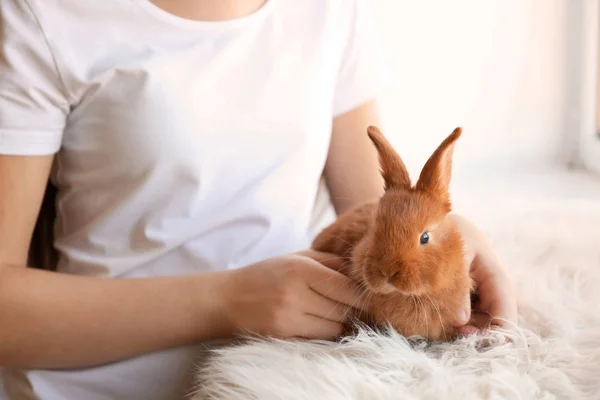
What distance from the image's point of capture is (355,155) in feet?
2.88

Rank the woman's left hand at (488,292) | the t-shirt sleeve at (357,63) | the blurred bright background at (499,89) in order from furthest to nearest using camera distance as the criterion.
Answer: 1. the blurred bright background at (499,89)
2. the t-shirt sleeve at (357,63)
3. the woman's left hand at (488,292)

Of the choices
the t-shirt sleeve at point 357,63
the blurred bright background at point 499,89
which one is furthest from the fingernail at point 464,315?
the blurred bright background at point 499,89

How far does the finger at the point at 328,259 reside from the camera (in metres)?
0.61

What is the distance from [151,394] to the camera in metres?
0.72

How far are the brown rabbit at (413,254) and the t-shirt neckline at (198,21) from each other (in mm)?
242

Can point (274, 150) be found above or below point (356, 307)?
above

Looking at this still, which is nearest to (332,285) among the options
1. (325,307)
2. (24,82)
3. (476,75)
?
(325,307)

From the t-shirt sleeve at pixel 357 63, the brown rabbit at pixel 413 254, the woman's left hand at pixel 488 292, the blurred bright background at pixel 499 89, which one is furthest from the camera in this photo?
the blurred bright background at pixel 499 89

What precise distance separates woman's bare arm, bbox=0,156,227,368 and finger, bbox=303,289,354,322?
0.10m

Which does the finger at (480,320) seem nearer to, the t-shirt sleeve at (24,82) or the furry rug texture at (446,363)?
the furry rug texture at (446,363)

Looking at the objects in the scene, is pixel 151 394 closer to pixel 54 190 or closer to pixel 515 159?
pixel 54 190

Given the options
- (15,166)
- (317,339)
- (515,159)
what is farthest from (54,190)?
(515,159)

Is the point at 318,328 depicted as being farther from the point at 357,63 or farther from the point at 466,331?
the point at 357,63

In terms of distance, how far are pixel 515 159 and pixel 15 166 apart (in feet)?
2.93
